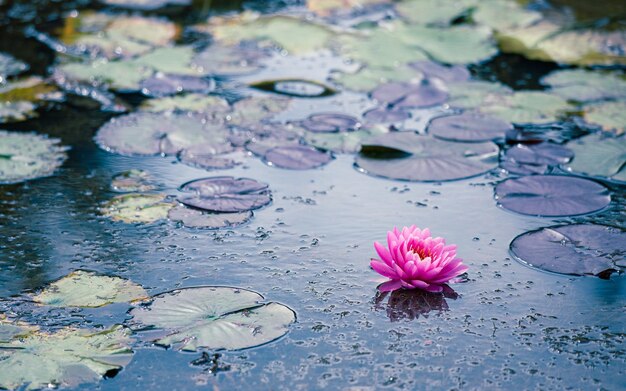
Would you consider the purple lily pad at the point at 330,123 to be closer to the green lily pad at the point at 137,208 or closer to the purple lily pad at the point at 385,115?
the purple lily pad at the point at 385,115

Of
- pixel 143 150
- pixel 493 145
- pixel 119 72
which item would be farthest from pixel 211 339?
pixel 119 72

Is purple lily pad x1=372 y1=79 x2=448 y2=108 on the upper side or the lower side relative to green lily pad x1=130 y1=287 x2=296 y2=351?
lower

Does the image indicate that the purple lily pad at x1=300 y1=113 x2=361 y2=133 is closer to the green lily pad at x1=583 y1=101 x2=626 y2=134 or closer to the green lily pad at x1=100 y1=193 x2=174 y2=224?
the green lily pad at x1=100 y1=193 x2=174 y2=224

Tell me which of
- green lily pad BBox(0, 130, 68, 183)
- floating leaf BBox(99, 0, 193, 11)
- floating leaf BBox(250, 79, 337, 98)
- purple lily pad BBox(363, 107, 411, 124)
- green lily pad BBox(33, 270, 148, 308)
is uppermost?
purple lily pad BBox(363, 107, 411, 124)

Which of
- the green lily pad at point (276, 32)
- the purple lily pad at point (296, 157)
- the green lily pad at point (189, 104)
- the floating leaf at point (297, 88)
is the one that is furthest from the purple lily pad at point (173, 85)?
the purple lily pad at point (296, 157)

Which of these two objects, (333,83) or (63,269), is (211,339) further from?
(333,83)

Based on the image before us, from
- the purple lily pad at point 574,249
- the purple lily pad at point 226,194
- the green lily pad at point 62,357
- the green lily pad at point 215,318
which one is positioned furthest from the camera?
the purple lily pad at point 226,194

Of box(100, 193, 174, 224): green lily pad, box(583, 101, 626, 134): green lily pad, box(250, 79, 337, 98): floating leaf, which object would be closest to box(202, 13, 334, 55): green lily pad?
box(250, 79, 337, 98): floating leaf
